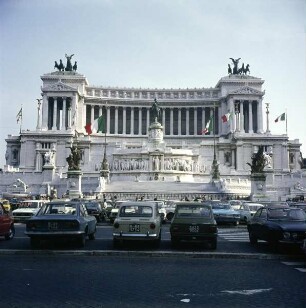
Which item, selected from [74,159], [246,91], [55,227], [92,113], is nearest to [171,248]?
[55,227]

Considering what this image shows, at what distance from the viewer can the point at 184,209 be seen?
720 inches

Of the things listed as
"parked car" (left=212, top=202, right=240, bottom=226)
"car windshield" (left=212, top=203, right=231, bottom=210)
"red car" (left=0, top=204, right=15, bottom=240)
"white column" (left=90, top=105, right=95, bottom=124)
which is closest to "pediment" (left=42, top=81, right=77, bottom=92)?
"white column" (left=90, top=105, right=95, bottom=124)

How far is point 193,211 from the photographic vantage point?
18.2m

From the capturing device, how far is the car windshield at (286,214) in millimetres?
17672

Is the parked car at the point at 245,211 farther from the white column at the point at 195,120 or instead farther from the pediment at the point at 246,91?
the white column at the point at 195,120

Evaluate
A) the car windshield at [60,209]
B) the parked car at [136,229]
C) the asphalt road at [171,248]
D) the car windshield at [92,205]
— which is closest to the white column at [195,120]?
the car windshield at [92,205]

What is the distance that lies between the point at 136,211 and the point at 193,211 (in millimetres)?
2330

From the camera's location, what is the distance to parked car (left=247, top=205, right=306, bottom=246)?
16094mm

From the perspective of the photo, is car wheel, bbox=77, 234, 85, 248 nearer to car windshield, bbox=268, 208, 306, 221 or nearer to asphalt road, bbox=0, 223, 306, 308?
asphalt road, bbox=0, 223, 306, 308

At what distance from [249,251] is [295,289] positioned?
6.61 metres

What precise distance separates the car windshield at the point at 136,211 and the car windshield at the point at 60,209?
194cm

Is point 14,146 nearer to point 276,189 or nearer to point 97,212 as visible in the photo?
point 276,189

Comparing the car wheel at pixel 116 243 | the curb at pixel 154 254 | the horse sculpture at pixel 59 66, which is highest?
the horse sculpture at pixel 59 66

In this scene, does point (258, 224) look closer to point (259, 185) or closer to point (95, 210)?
point (95, 210)
